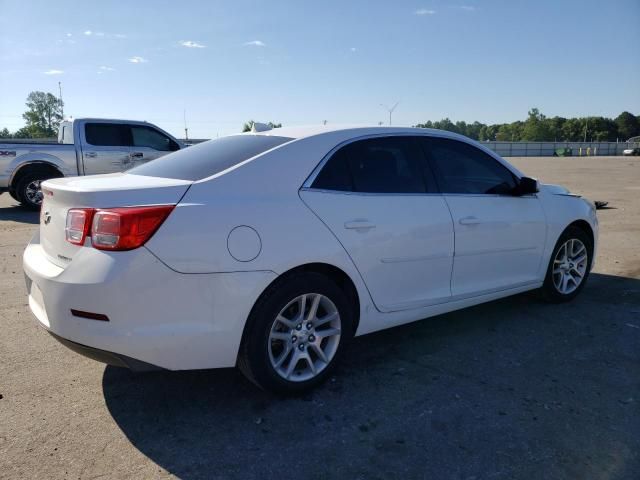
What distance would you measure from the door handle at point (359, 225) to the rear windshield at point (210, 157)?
26.4 inches

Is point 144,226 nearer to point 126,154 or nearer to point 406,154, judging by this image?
point 406,154

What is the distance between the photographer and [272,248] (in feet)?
9.36

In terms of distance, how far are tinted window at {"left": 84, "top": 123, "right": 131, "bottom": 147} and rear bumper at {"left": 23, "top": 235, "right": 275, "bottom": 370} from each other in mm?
9454

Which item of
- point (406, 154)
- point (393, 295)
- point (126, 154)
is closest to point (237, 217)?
point (393, 295)

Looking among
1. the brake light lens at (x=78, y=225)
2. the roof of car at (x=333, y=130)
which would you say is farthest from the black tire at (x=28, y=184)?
the brake light lens at (x=78, y=225)

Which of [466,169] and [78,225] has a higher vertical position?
[466,169]

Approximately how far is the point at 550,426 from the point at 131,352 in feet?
7.37

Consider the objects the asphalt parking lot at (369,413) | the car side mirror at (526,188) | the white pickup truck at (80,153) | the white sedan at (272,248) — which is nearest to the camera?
the asphalt parking lot at (369,413)

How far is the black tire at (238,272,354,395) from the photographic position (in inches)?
113

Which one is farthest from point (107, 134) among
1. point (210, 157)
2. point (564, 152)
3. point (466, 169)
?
point (564, 152)

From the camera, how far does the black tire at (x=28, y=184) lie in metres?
10.8

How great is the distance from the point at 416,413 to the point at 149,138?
10415 millimetres

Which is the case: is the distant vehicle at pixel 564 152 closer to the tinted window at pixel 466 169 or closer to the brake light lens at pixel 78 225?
the tinted window at pixel 466 169

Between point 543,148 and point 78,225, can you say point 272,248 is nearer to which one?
point 78,225
